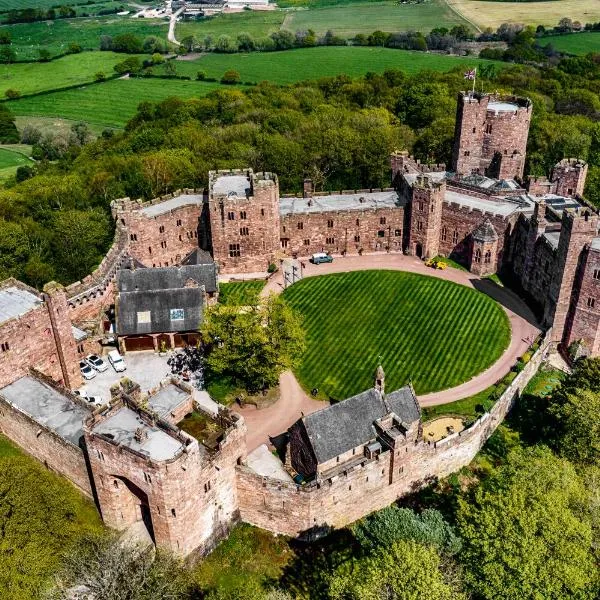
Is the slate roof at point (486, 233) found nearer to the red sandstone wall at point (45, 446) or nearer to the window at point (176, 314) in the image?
the window at point (176, 314)

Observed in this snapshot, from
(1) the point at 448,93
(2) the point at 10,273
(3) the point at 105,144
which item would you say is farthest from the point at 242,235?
(1) the point at 448,93

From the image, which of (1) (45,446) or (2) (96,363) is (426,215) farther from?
(1) (45,446)

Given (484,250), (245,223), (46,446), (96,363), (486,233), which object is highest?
(245,223)

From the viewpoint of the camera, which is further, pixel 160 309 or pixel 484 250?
pixel 484 250

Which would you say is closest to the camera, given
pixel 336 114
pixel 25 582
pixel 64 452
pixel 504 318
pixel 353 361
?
pixel 25 582

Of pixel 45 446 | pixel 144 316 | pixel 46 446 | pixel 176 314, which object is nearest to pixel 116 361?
pixel 144 316

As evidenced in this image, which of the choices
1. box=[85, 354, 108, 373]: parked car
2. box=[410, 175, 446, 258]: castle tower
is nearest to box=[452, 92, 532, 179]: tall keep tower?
box=[410, 175, 446, 258]: castle tower

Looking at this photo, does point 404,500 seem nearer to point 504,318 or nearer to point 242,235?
point 504,318
